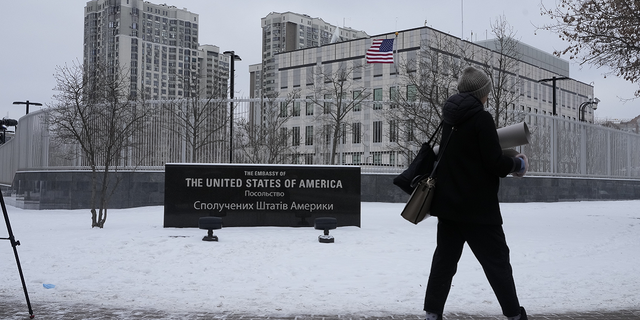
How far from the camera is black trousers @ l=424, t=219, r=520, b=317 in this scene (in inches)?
152

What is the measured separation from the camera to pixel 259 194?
11.6m

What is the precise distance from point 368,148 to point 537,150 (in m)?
7.44

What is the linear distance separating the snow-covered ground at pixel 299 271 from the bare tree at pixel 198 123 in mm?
8083

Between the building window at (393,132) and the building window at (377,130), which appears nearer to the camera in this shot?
the building window at (393,132)

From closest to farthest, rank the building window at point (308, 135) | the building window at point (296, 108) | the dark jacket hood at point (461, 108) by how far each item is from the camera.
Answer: the dark jacket hood at point (461, 108)
the building window at point (296, 108)
the building window at point (308, 135)

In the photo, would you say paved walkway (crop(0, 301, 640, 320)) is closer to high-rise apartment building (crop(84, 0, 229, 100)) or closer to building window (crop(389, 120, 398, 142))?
building window (crop(389, 120, 398, 142))

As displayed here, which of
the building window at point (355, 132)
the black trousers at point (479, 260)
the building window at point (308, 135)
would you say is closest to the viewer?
the black trousers at point (479, 260)

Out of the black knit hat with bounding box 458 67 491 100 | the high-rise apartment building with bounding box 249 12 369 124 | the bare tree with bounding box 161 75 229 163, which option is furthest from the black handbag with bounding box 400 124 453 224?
the high-rise apartment building with bounding box 249 12 369 124

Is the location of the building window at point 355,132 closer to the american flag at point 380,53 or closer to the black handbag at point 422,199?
the american flag at point 380,53

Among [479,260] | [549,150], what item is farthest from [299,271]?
[549,150]

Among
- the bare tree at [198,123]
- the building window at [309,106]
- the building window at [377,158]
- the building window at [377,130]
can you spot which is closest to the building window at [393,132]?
the building window at [377,130]

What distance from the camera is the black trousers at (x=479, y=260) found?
3.85 metres

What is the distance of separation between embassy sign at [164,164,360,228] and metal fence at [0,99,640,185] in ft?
25.9

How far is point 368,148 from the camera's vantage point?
19688mm
